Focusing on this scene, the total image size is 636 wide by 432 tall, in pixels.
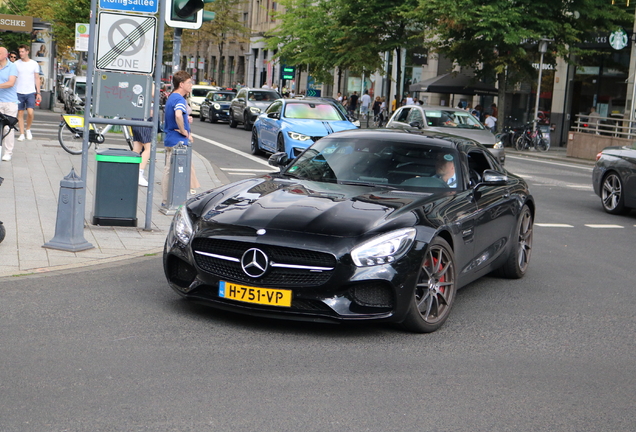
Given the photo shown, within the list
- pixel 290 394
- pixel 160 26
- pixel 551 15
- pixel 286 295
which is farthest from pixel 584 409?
pixel 551 15

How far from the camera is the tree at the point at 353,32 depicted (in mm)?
42469

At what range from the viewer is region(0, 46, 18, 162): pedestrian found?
1529 cm

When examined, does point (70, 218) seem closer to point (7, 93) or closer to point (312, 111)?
point (7, 93)

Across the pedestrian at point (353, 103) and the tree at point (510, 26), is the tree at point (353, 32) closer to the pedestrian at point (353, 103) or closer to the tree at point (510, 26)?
the pedestrian at point (353, 103)

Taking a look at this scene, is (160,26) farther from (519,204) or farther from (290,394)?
(290,394)

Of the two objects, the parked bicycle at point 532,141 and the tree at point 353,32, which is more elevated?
the tree at point 353,32

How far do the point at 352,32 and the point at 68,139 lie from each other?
2664cm

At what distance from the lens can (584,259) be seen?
32.7 ft

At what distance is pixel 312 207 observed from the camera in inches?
250

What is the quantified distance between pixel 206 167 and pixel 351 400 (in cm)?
1383

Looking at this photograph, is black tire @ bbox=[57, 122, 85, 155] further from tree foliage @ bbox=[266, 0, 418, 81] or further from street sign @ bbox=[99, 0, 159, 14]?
tree foliage @ bbox=[266, 0, 418, 81]

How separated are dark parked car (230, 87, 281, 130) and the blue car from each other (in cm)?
1395

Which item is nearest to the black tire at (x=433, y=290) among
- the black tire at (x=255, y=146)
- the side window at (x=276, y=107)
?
the side window at (x=276, y=107)

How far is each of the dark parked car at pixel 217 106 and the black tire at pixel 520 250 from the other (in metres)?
34.1
